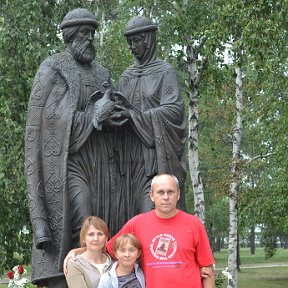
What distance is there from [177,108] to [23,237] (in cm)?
811

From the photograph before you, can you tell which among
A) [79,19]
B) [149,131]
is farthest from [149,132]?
[79,19]

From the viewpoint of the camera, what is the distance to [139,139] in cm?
628

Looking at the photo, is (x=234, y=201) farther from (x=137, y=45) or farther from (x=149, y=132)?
(x=149, y=132)

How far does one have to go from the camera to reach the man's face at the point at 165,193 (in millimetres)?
5027

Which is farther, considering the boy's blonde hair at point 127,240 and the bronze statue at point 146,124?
the bronze statue at point 146,124

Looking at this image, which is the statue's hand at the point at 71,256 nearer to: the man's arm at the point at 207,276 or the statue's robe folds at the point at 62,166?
the statue's robe folds at the point at 62,166

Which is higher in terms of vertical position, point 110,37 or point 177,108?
point 110,37

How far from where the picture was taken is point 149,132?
6.22 meters

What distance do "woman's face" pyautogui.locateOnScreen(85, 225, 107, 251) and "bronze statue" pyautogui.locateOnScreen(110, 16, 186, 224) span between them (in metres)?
1.00

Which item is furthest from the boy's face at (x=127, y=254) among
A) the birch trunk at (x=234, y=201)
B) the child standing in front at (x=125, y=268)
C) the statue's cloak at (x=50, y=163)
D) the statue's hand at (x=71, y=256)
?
the birch trunk at (x=234, y=201)

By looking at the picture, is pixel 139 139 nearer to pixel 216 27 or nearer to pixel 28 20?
pixel 216 27

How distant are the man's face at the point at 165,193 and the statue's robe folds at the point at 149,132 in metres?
1.08

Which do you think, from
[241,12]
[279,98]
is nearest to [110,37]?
[279,98]

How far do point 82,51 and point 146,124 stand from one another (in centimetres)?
74
